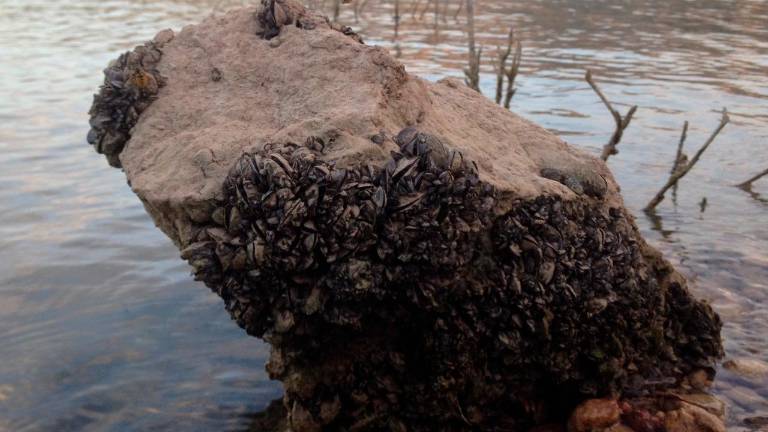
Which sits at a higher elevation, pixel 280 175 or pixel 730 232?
pixel 280 175

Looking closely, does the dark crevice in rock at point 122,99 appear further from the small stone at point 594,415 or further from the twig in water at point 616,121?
the twig in water at point 616,121

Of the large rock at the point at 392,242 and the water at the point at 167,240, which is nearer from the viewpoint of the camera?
the large rock at the point at 392,242

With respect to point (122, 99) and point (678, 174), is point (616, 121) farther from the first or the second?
point (122, 99)

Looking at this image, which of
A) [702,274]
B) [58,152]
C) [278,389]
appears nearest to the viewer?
[278,389]

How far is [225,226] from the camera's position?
3.07 meters

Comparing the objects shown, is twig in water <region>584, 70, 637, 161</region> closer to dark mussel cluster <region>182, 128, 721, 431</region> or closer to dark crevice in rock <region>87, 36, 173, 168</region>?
dark mussel cluster <region>182, 128, 721, 431</region>

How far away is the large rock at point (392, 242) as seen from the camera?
2.97m

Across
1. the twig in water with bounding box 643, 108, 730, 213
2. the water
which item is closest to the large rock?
the water

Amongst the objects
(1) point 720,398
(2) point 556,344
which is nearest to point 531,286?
(2) point 556,344

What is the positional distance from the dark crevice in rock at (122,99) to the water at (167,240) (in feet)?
4.24

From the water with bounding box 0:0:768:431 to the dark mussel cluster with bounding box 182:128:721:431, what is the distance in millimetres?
906

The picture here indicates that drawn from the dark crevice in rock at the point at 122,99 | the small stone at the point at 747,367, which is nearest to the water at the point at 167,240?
the small stone at the point at 747,367

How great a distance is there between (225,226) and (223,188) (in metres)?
0.16

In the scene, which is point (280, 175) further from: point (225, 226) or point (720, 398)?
point (720, 398)
